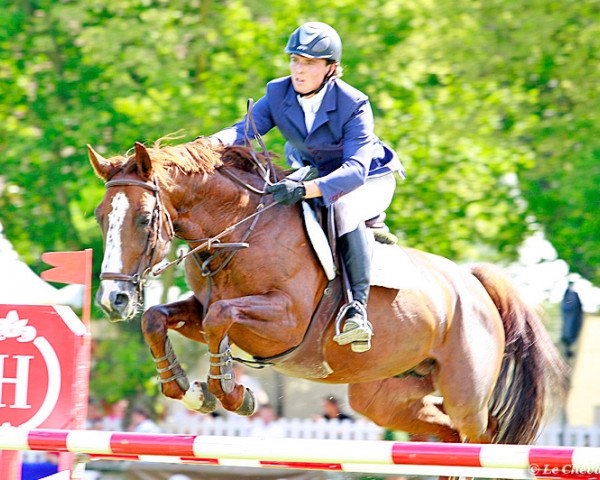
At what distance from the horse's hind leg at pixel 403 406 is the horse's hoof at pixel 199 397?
4.26 ft

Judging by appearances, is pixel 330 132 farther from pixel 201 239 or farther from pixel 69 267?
pixel 69 267

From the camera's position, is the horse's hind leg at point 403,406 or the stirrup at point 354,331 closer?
the stirrup at point 354,331

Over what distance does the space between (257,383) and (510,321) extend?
5.72m

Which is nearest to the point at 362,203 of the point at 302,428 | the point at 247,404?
the point at 247,404

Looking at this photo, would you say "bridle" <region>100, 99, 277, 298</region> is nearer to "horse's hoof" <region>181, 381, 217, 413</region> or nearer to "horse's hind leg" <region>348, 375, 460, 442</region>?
"horse's hoof" <region>181, 381, 217, 413</region>

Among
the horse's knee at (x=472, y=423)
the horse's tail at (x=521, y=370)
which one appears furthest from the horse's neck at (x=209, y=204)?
the horse's tail at (x=521, y=370)

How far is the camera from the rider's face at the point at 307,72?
4.79 m

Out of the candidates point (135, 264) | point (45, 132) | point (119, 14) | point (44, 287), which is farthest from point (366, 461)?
point (119, 14)

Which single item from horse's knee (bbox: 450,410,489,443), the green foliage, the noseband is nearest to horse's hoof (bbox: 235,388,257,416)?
Result: the noseband

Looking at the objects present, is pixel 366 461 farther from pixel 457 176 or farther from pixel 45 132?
pixel 45 132

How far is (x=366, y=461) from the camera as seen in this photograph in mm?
3566

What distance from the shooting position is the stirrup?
15.5 ft

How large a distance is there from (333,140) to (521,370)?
2.22 m

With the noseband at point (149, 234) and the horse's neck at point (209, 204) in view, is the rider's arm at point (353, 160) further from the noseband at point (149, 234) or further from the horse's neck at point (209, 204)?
the noseband at point (149, 234)
